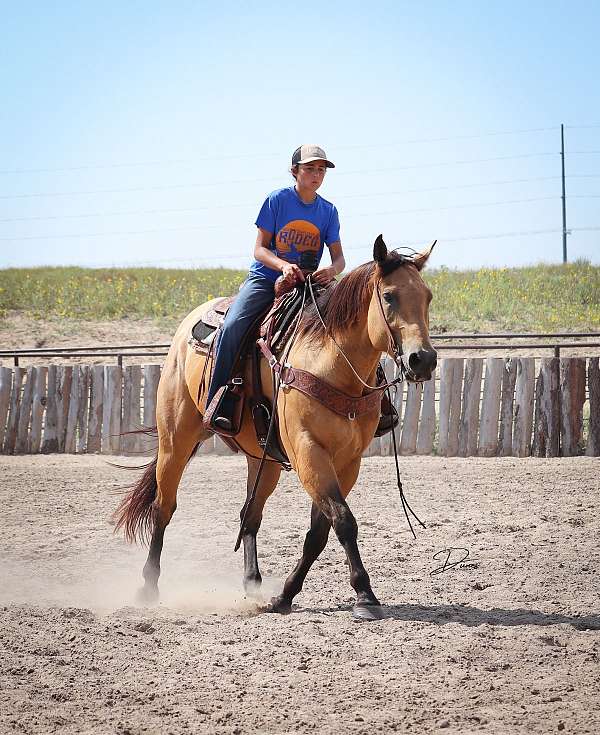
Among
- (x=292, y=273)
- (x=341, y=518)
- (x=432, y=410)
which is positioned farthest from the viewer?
(x=432, y=410)

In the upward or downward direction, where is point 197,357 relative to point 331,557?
upward

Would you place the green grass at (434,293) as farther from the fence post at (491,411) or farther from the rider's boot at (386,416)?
the rider's boot at (386,416)

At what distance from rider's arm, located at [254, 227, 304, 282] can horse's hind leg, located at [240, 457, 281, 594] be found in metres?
1.49

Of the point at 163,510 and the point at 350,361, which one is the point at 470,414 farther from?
the point at 350,361

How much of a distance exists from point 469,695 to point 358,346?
6.81 feet

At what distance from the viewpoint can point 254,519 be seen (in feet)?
22.4

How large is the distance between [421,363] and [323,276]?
1366mm

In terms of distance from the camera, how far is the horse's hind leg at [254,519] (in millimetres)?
6527

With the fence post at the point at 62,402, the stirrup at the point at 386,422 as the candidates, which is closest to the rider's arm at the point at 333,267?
the stirrup at the point at 386,422

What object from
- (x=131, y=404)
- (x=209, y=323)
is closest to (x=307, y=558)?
(x=209, y=323)

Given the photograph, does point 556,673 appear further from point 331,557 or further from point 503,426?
point 503,426

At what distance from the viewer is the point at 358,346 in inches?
220

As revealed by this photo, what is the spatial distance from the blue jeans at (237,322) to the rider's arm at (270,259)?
24 cm

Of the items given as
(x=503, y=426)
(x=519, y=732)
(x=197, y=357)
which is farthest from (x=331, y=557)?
(x=503, y=426)
